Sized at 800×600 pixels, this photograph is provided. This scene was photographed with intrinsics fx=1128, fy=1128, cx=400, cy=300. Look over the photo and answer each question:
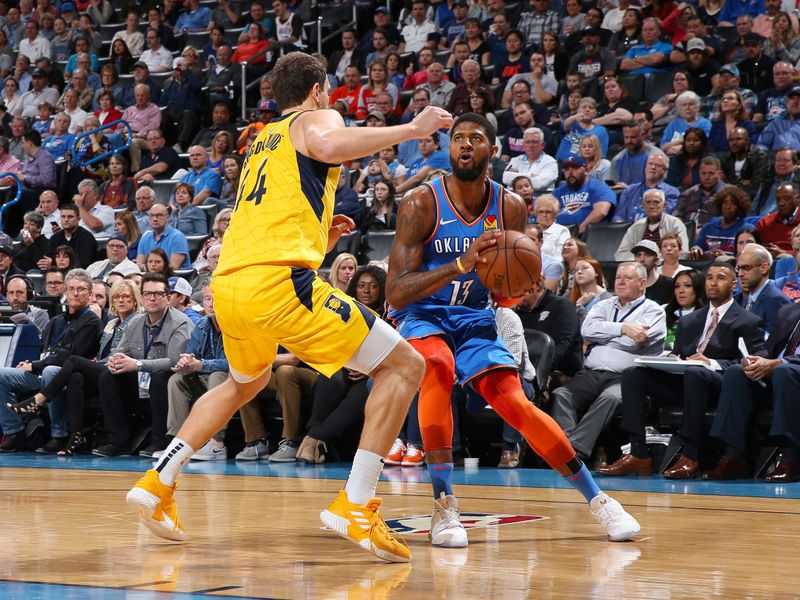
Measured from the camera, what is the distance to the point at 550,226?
971 cm

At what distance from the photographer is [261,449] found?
28.2 ft

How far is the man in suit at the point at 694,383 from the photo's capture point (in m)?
7.19

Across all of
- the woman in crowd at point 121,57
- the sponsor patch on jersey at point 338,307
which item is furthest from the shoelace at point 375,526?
the woman in crowd at point 121,57

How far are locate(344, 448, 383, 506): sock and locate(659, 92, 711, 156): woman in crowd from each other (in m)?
7.60

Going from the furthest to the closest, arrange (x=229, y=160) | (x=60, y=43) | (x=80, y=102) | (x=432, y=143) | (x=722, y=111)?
(x=60, y=43) < (x=80, y=102) < (x=229, y=160) < (x=432, y=143) < (x=722, y=111)

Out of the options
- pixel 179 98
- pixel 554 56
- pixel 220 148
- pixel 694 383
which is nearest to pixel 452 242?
pixel 694 383

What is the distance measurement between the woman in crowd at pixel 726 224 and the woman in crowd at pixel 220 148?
6289 millimetres

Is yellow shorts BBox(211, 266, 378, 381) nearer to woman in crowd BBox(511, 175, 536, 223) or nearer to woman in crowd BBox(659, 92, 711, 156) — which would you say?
woman in crowd BBox(511, 175, 536, 223)

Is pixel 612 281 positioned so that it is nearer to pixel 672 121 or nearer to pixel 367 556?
pixel 672 121

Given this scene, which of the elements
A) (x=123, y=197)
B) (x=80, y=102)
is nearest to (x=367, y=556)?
(x=123, y=197)

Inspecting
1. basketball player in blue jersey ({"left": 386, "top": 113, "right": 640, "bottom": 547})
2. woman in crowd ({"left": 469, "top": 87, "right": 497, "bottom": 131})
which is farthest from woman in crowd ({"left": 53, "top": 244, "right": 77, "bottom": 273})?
basketball player in blue jersey ({"left": 386, "top": 113, "right": 640, "bottom": 547})

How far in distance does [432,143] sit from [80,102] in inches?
273

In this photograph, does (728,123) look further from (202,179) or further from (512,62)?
(202,179)

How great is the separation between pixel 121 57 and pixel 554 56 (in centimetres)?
740
